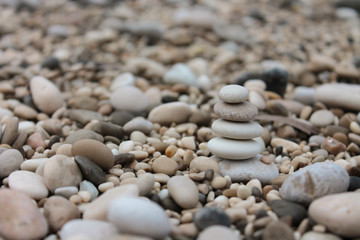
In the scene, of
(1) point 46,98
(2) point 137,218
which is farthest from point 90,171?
(1) point 46,98

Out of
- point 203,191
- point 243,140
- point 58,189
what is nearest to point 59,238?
point 58,189

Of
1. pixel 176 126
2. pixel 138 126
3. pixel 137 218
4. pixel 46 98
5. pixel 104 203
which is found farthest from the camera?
pixel 46 98

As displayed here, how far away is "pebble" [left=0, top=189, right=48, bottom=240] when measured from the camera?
1.78 metres

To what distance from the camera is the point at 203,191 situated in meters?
2.19

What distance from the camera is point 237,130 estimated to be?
2340mm

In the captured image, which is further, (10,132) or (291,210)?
(10,132)

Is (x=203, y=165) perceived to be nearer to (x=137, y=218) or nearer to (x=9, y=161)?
(x=137, y=218)

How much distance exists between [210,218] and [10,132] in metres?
1.56

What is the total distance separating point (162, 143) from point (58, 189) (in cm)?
81

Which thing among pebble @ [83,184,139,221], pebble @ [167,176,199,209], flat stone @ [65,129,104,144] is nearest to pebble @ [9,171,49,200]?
pebble @ [83,184,139,221]

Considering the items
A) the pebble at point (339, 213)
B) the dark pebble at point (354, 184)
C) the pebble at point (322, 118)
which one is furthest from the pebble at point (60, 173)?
the pebble at point (322, 118)

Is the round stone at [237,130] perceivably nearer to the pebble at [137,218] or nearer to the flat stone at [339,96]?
the pebble at [137,218]

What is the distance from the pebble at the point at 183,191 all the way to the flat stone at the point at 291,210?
0.41 m

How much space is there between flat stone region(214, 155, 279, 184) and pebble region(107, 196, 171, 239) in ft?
2.44
